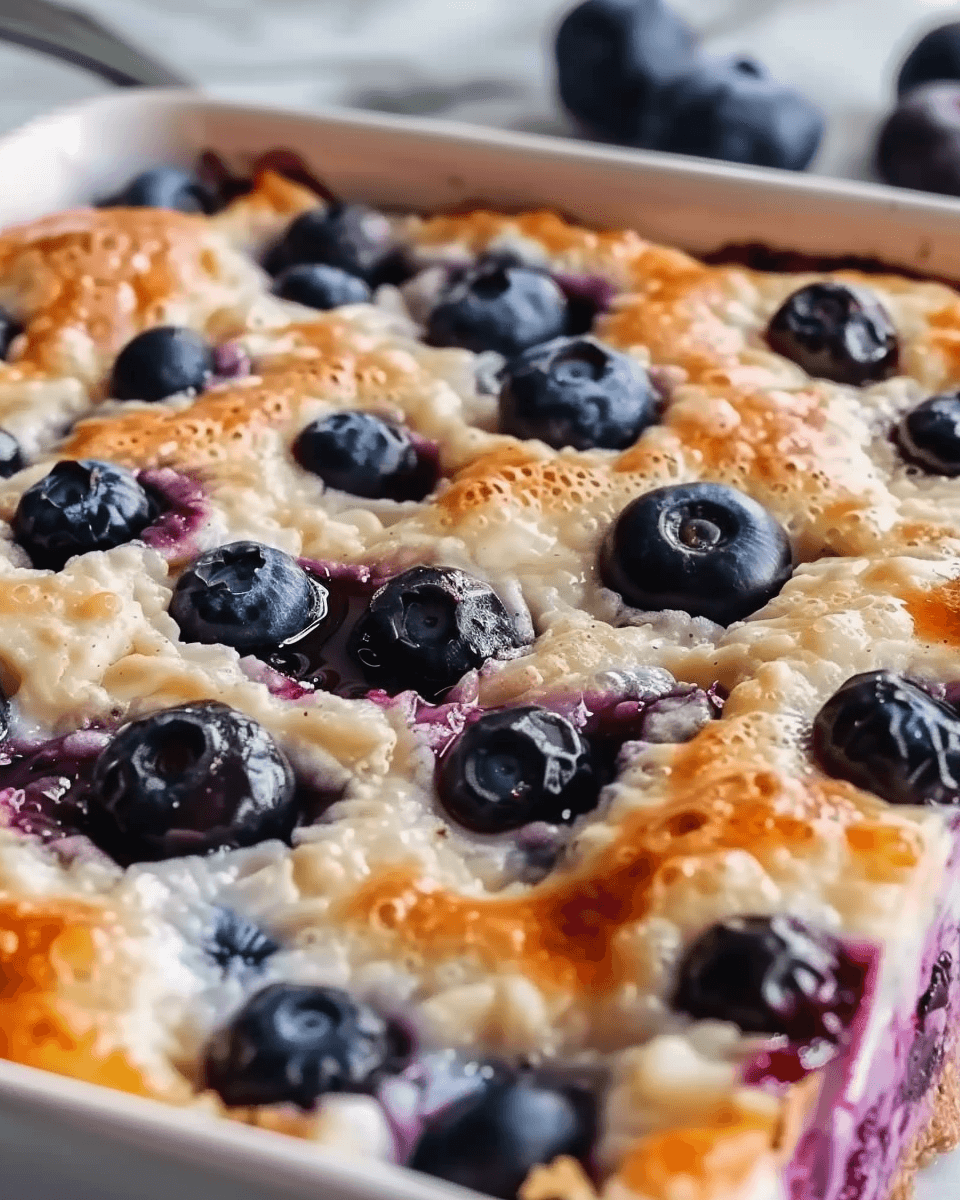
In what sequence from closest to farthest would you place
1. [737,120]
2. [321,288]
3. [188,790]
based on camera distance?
[188,790] → [321,288] → [737,120]

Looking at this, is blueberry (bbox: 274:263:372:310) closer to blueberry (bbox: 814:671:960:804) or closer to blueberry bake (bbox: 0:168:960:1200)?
blueberry bake (bbox: 0:168:960:1200)

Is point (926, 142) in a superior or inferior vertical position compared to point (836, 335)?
inferior

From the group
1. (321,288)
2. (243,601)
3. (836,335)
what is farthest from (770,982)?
(321,288)

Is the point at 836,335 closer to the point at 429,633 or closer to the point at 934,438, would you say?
the point at 934,438

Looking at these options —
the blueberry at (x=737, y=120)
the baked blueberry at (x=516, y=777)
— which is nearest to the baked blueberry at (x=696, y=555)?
the baked blueberry at (x=516, y=777)

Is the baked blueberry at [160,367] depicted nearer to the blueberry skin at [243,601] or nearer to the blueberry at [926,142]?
the blueberry skin at [243,601]

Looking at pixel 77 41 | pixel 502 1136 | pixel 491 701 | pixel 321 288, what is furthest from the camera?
pixel 77 41
